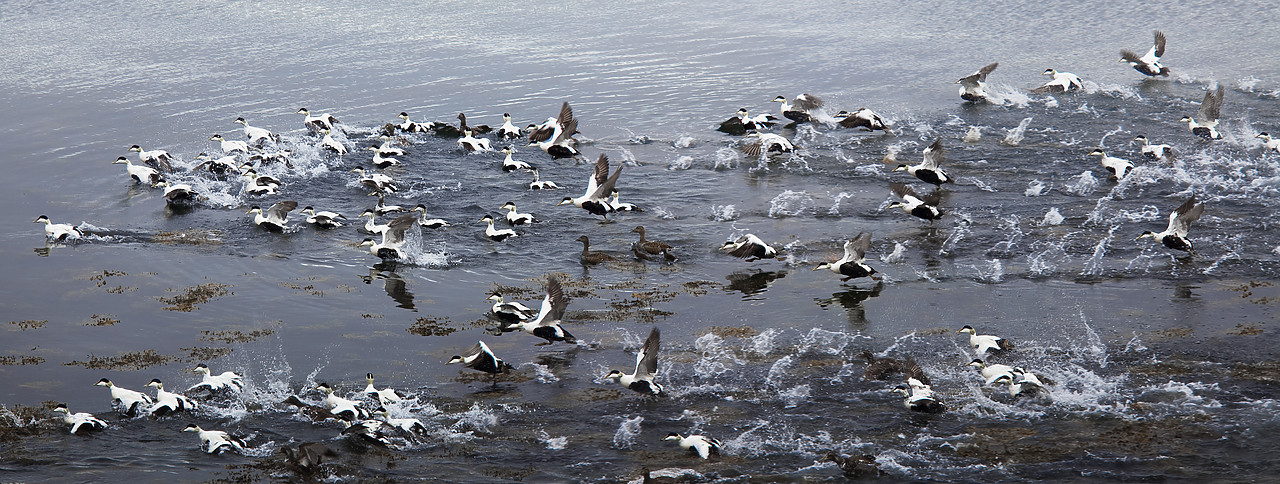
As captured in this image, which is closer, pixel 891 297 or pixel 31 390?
pixel 31 390

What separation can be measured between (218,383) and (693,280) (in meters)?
7.01

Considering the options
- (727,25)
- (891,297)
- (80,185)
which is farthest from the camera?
(727,25)

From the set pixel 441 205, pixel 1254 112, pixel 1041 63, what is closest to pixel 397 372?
pixel 441 205

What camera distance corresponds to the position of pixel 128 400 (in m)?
12.1

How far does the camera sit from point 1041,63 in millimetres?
30469

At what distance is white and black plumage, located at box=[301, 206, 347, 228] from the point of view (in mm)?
18641

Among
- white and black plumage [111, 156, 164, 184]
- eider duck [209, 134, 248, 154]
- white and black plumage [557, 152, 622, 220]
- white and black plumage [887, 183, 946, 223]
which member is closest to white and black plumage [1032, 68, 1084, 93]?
white and black plumage [887, 183, 946, 223]

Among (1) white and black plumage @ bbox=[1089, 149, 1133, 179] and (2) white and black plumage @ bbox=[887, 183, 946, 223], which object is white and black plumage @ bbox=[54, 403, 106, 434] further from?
(1) white and black plumage @ bbox=[1089, 149, 1133, 179]

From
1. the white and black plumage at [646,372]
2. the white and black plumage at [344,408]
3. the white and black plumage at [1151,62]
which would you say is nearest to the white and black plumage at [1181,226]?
the white and black plumage at [646,372]

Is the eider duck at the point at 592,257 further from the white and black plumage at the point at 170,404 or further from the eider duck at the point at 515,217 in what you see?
the white and black plumage at the point at 170,404

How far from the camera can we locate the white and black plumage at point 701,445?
1073cm

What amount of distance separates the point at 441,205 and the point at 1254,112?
18108 mm

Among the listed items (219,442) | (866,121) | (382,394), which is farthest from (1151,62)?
(219,442)

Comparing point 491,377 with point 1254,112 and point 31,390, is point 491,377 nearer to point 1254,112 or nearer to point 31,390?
point 31,390
